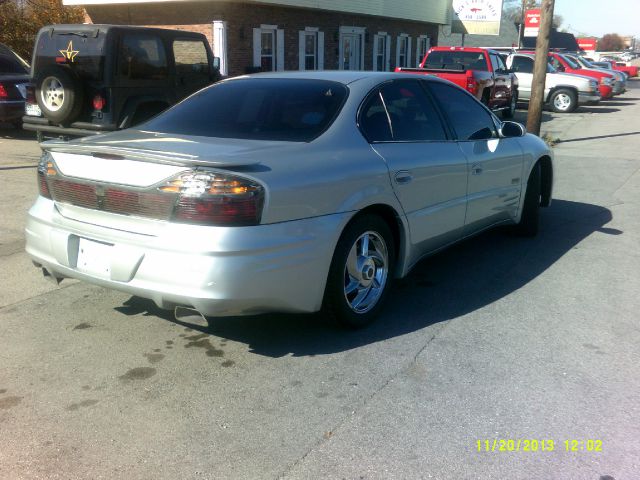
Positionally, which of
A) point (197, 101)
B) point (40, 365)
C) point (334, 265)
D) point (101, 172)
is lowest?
point (40, 365)

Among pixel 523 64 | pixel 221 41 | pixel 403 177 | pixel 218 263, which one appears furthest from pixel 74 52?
pixel 523 64

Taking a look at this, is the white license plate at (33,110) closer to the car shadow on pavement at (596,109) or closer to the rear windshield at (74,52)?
the rear windshield at (74,52)

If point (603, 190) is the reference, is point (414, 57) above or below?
above

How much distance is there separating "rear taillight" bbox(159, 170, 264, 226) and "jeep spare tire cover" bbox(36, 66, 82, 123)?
21.4 feet

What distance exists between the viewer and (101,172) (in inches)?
144

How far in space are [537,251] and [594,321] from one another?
1719 mm

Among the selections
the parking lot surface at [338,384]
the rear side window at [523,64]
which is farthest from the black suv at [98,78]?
the rear side window at [523,64]

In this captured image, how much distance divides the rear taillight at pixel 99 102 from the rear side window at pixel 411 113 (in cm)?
574

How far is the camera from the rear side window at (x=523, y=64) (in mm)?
22297

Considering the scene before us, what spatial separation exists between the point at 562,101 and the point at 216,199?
70.8 ft

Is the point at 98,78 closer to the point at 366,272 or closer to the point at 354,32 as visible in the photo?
the point at 366,272

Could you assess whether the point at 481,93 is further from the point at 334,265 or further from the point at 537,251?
the point at 334,265

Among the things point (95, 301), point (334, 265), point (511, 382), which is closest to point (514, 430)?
point (511, 382)

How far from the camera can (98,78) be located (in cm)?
927
